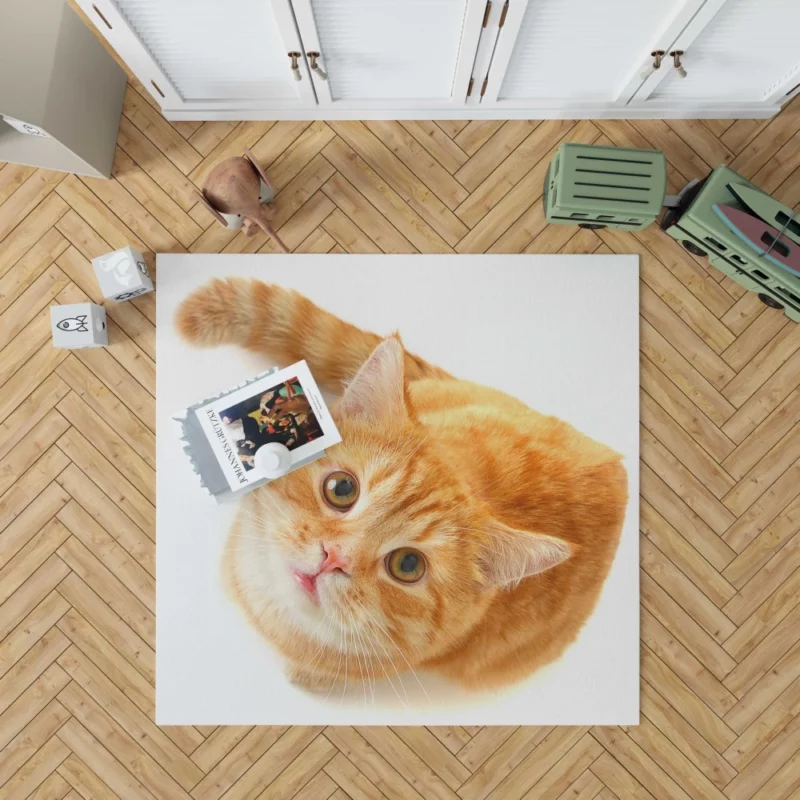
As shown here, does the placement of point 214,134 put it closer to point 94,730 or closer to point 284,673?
point 284,673

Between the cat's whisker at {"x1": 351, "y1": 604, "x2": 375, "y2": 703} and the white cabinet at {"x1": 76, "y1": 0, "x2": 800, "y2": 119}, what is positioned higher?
the white cabinet at {"x1": 76, "y1": 0, "x2": 800, "y2": 119}

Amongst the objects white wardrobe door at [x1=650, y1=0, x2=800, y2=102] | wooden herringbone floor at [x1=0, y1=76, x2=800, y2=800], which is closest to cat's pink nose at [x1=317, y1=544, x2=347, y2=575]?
wooden herringbone floor at [x1=0, y1=76, x2=800, y2=800]

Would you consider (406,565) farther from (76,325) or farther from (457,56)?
(457,56)

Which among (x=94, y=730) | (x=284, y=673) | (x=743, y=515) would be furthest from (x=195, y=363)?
(x=743, y=515)

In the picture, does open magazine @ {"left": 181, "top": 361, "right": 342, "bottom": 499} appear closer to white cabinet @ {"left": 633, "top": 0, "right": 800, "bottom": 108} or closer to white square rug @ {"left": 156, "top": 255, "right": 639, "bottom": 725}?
white square rug @ {"left": 156, "top": 255, "right": 639, "bottom": 725}

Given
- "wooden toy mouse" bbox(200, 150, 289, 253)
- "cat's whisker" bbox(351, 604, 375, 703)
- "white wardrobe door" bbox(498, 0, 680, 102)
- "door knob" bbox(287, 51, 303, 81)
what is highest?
"door knob" bbox(287, 51, 303, 81)

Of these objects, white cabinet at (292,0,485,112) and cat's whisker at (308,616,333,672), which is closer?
white cabinet at (292,0,485,112)

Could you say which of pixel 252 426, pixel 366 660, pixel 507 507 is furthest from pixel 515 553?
pixel 252 426
